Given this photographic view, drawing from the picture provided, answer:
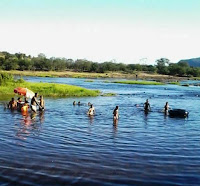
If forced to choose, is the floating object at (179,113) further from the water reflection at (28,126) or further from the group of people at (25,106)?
the group of people at (25,106)

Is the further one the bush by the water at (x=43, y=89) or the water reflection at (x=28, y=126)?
the bush by the water at (x=43, y=89)

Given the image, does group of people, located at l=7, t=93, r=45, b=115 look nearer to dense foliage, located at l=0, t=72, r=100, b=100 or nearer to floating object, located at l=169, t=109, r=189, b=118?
floating object, located at l=169, t=109, r=189, b=118

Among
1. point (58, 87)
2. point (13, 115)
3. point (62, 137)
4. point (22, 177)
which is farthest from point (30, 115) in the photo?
point (58, 87)

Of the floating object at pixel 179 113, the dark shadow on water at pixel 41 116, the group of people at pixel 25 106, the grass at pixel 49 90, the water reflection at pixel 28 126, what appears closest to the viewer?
the water reflection at pixel 28 126

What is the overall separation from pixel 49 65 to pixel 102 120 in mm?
134510

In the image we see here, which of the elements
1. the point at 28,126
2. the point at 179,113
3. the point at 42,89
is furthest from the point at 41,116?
the point at 42,89

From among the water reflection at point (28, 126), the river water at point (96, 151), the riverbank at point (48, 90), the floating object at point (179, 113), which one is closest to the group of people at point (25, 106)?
the water reflection at point (28, 126)

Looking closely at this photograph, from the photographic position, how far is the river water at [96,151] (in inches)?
561

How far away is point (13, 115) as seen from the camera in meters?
31.7

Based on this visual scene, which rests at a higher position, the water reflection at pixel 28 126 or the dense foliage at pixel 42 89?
the dense foliage at pixel 42 89

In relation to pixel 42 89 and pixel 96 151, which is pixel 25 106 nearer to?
pixel 96 151

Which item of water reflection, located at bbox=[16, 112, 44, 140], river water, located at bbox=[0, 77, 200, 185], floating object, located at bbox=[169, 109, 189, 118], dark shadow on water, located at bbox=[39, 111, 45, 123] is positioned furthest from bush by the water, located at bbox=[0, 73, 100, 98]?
floating object, located at bbox=[169, 109, 189, 118]

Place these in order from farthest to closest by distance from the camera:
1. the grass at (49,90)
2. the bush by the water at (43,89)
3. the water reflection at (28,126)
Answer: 1. the bush by the water at (43,89)
2. the grass at (49,90)
3. the water reflection at (28,126)

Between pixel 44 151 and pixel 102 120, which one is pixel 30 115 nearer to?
pixel 102 120
